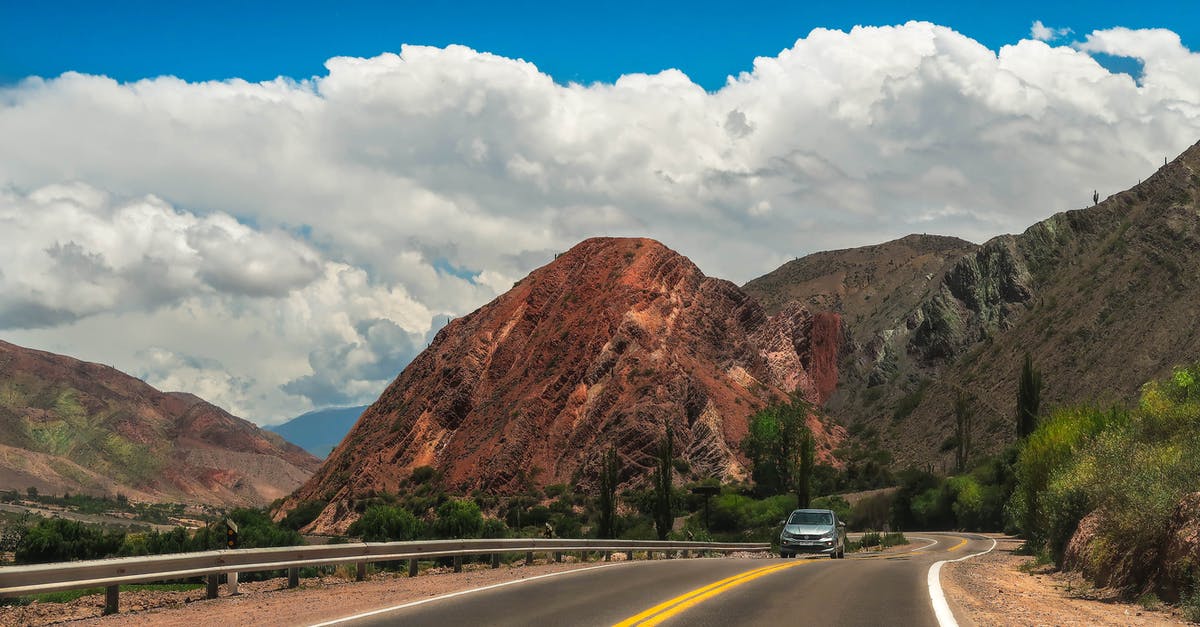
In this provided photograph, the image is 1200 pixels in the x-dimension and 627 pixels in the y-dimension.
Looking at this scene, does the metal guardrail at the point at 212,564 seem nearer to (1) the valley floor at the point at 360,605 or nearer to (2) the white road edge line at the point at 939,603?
(1) the valley floor at the point at 360,605

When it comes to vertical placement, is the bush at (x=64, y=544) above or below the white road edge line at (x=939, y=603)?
above

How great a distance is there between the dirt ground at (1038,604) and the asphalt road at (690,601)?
2.13 ft

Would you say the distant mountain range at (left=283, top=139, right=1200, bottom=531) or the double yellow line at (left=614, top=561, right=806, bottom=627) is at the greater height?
Answer: the distant mountain range at (left=283, top=139, right=1200, bottom=531)

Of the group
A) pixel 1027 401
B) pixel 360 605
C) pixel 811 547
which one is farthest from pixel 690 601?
pixel 1027 401

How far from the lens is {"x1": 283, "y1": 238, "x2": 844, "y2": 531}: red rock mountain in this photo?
328 feet

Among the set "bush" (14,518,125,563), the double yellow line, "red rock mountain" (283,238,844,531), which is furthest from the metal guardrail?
"red rock mountain" (283,238,844,531)

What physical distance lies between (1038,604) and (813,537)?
15434 mm

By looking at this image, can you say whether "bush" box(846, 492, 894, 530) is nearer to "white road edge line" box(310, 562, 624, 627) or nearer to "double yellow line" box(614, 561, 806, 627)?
"double yellow line" box(614, 561, 806, 627)

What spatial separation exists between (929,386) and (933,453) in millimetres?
15914

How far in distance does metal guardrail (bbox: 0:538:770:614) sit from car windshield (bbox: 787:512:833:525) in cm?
1047

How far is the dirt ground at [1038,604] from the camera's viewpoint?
15.0m

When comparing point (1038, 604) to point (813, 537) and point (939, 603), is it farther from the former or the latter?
point (813, 537)

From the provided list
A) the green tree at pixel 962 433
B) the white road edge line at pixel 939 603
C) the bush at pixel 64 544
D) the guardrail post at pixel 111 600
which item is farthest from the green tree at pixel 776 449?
the guardrail post at pixel 111 600

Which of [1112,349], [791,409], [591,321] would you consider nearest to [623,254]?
[591,321]
